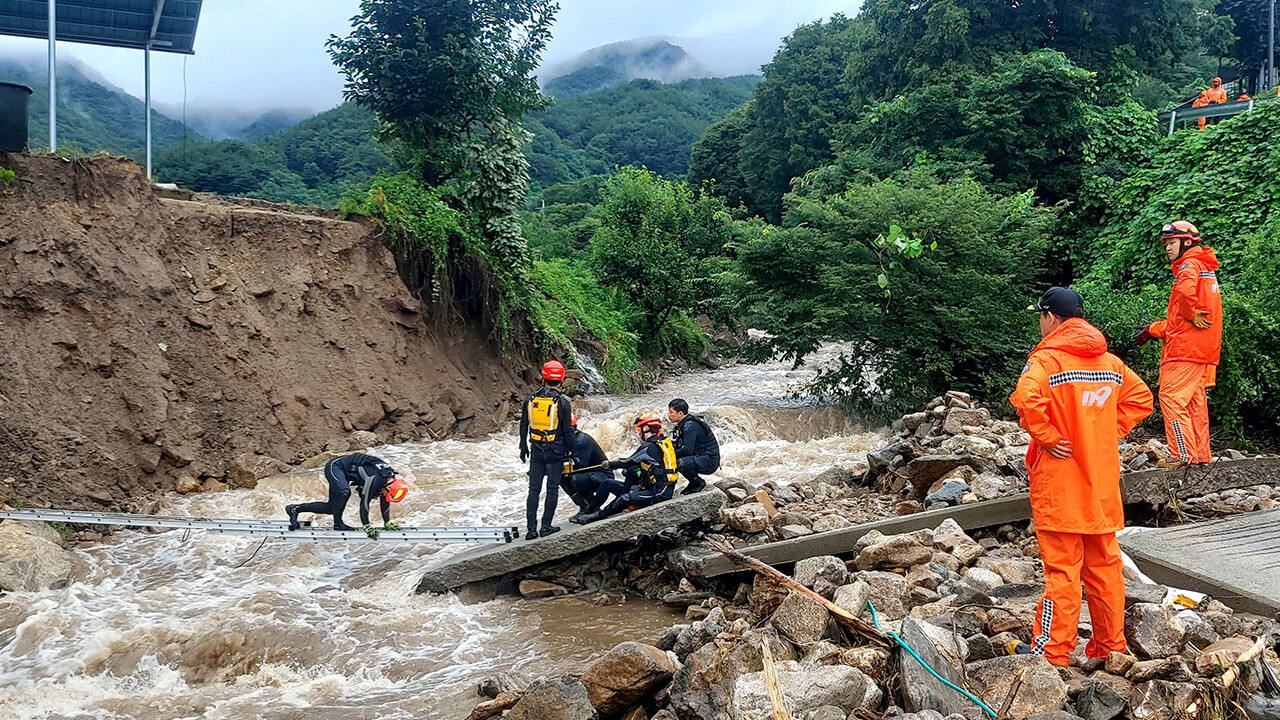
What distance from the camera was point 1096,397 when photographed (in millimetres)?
4535

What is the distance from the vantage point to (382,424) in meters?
13.8

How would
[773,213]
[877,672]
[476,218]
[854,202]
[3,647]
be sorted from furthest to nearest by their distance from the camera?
[773,213] → [476,218] → [854,202] → [3,647] → [877,672]

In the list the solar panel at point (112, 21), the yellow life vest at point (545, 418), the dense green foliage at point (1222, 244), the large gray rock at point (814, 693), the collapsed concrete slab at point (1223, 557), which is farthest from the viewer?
the solar panel at point (112, 21)

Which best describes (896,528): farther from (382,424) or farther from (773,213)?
(773,213)

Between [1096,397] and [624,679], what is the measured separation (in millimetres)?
2878

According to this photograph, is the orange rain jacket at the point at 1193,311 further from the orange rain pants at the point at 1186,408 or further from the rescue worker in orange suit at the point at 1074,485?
the rescue worker in orange suit at the point at 1074,485

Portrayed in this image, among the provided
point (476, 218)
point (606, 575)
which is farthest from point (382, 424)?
point (606, 575)

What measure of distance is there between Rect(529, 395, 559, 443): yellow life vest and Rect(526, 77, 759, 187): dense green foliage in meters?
45.3

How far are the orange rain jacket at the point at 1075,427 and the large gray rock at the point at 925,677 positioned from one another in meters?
0.93

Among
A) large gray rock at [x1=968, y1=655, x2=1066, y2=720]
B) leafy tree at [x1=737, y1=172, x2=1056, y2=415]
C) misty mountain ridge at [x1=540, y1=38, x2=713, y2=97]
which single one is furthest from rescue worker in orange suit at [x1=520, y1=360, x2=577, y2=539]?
misty mountain ridge at [x1=540, y1=38, x2=713, y2=97]

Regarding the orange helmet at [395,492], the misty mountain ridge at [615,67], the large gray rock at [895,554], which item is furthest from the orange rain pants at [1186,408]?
the misty mountain ridge at [615,67]

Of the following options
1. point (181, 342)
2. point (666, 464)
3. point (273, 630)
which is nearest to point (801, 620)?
point (666, 464)

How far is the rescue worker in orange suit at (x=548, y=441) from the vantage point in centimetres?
791

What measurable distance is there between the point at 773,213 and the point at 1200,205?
2275cm
